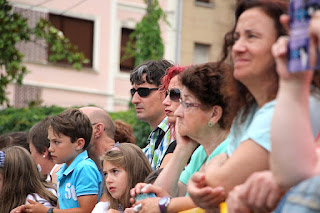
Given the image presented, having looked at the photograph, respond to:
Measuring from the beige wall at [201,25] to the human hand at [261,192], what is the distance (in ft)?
87.8

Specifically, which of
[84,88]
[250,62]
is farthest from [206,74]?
[84,88]

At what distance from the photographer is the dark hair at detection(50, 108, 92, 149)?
22.0ft

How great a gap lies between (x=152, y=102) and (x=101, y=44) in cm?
2237

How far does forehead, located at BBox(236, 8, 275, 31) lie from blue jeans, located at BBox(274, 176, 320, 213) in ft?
3.07

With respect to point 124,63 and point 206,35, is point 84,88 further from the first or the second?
point 206,35

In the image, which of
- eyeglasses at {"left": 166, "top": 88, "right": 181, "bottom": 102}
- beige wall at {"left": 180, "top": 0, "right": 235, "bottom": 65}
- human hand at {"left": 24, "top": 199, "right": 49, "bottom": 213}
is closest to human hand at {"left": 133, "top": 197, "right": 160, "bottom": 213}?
eyeglasses at {"left": 166, "top": 88, "right": 181, "bottom": 102}

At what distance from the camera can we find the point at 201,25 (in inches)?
1207

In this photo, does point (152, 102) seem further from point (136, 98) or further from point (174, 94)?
point (174, 94)

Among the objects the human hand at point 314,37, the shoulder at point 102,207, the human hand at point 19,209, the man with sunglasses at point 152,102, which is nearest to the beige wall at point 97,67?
the man with sunglasses at point 152,102

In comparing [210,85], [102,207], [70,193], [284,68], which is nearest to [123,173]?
[102,207]

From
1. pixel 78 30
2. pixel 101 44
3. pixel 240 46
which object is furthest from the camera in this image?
pixel 101 44

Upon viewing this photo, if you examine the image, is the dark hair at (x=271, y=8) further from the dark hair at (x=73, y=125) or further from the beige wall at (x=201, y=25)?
the beige wall at (x=201, y=25)

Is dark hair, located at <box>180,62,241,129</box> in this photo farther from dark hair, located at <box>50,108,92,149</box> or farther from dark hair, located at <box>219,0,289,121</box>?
dark hair, located at <box>50,108,92,149</box>

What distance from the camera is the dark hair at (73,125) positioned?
6.71 meters
